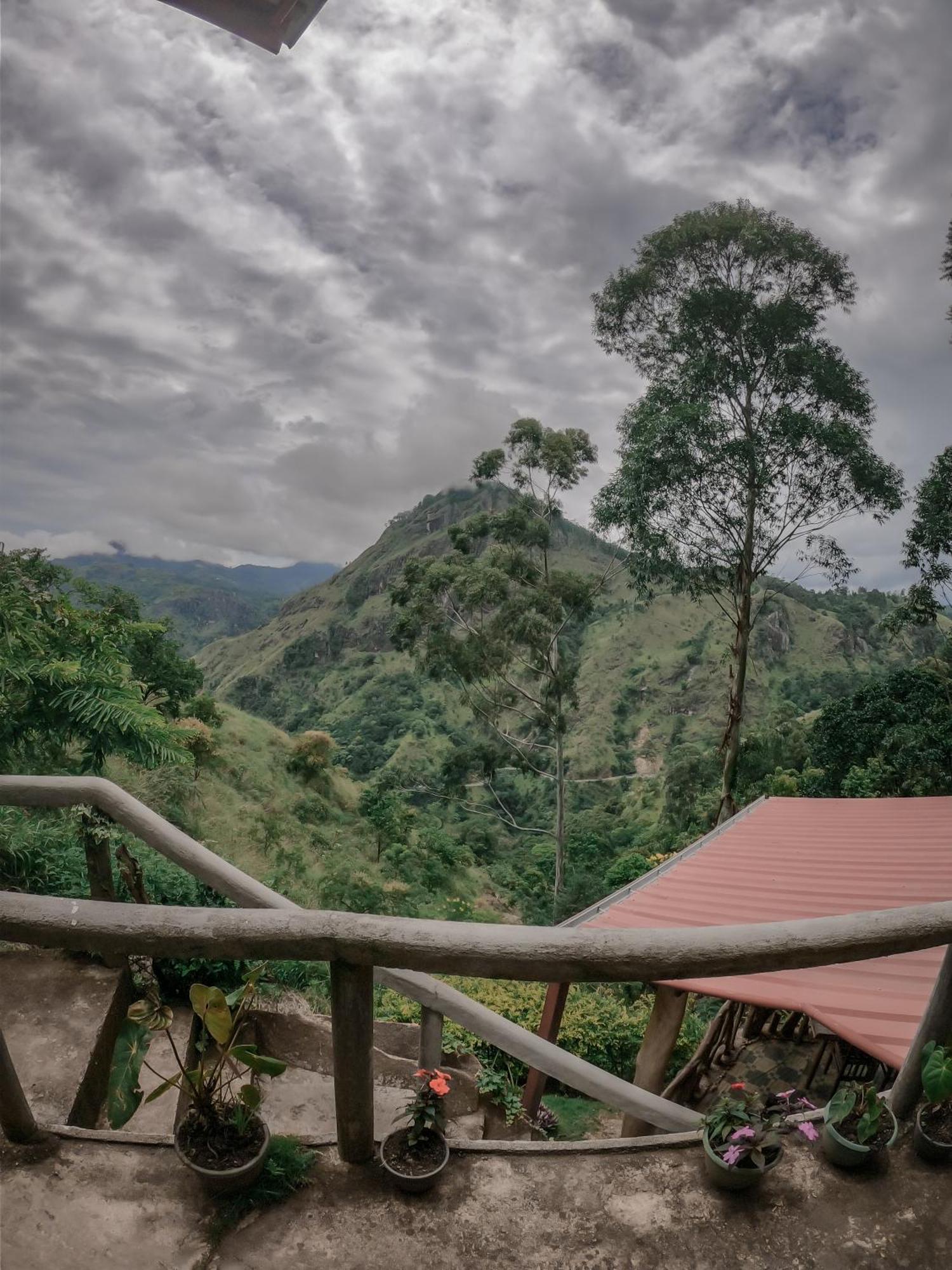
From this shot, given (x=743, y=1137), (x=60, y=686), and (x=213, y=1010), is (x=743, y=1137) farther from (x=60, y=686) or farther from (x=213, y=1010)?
(x=60, y=686)

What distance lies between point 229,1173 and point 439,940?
2.23ft

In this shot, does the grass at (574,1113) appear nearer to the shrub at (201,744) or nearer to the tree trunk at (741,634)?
the tree trunk at (741,634)

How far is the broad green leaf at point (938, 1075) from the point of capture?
1.44m

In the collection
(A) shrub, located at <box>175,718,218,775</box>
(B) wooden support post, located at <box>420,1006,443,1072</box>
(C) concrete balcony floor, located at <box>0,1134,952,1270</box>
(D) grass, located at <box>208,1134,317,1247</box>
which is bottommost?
(A) shrub, located at <box>175,718,218,775</box>

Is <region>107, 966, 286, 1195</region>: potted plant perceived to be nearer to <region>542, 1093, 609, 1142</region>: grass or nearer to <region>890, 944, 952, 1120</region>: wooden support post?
<region>890, 944, 952, 1120</region>: wooden support post

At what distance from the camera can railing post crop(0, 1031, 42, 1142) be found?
1.56 meters

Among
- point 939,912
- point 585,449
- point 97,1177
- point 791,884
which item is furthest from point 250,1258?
point 585,449

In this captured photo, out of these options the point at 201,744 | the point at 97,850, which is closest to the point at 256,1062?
the point at 97,850

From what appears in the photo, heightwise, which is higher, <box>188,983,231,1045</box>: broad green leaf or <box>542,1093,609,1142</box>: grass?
<box>188,983,231,1045</box>: broad green leaf

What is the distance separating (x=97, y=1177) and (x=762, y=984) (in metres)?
2.89

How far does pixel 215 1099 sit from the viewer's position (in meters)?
1.58

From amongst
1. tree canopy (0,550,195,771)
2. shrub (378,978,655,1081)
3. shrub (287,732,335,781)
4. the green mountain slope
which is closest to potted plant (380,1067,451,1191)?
tree canopy (0,550,195,771)

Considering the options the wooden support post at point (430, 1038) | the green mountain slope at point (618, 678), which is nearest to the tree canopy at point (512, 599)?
the wooden support post at point (430, 1038)

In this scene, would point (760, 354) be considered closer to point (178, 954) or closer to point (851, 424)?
point (851, 424)
